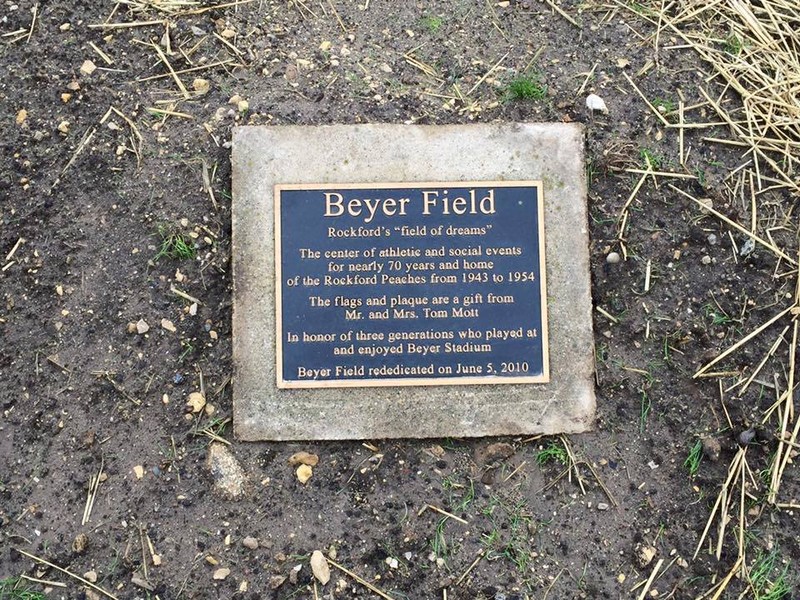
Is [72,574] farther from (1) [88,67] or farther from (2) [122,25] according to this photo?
(2) [122,25]

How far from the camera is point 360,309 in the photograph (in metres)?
2.58

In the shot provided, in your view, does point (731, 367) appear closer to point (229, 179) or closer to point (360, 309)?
point (360, 309)

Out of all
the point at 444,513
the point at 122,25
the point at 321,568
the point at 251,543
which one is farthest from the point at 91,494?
the point at 122,25

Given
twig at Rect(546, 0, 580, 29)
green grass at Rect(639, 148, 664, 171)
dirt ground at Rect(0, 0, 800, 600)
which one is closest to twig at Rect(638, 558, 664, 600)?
dirt ground at Rect(0, 0, 800, 600)

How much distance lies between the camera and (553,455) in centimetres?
258

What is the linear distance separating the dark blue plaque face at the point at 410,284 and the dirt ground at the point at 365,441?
277 millimetres

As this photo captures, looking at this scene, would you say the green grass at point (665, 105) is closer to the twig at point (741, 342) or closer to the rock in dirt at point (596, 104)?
the rock in dirt at point (596, 104)

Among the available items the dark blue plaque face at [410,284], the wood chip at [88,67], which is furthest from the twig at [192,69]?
the dark blue plaque face at [410,284]

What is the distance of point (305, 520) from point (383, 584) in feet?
1.22

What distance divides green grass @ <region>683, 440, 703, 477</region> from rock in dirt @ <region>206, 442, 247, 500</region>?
1.70 metres

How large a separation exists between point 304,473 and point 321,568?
348 mm

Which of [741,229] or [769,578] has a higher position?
[741,229]

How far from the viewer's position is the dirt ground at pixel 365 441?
250 cm

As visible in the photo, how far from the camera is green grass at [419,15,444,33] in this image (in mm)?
2898
